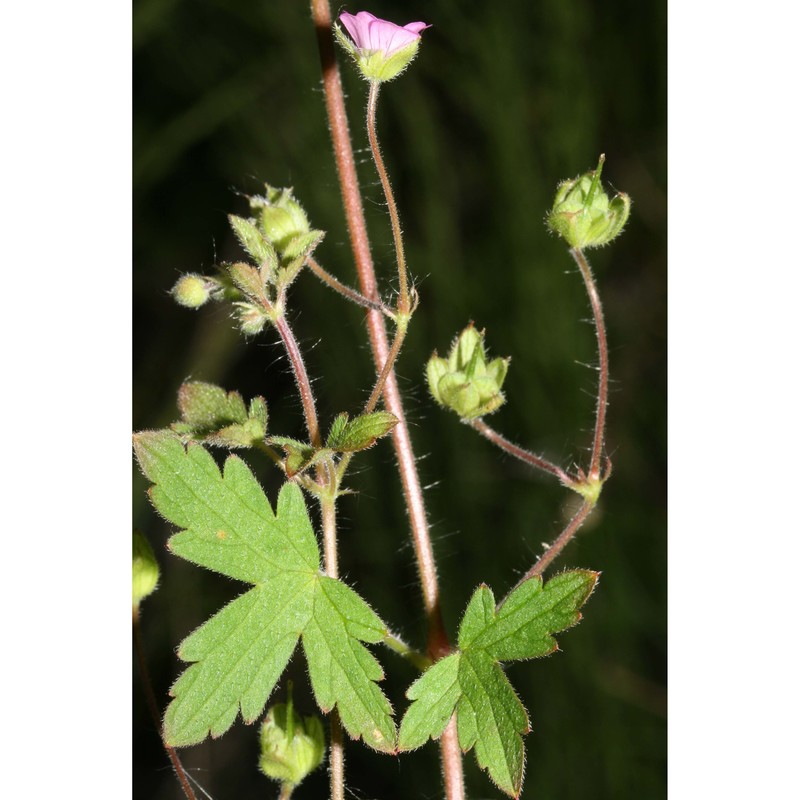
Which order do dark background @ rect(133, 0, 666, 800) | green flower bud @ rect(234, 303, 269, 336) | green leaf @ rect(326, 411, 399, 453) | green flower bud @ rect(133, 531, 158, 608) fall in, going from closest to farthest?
1. green leaf @ rect(326, 411, 399, 453)
2. green flower bud @ rect(234, 303, 269, 336)
3. green flower bud @ rect(133, 531, 158, 608)
4. dark background @ rect(133, 0, 666, 800)

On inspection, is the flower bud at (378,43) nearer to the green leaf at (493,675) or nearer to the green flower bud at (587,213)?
the green flower bud at (587,213)

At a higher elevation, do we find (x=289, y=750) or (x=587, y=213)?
(x=587, y=213)

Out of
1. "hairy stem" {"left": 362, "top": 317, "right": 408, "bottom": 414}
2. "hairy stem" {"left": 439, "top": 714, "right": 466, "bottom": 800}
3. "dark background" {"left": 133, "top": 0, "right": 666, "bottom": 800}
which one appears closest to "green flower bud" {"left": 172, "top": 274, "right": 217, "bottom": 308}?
"hairy stem" {"left": 362, "top": 317, "right": 408, "bottom": 414}

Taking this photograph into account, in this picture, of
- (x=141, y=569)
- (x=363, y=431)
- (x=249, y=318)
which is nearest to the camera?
(x=363, y=431)

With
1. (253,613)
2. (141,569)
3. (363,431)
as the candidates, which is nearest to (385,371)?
(363,431)

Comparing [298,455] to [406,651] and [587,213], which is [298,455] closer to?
[406,651]

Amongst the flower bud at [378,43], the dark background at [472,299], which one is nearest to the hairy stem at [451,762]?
the flower bud at [378,43]

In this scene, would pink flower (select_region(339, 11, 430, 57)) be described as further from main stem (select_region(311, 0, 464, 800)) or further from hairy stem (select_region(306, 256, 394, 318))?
hairy stem (select_region(306, 256, 394, 318))
